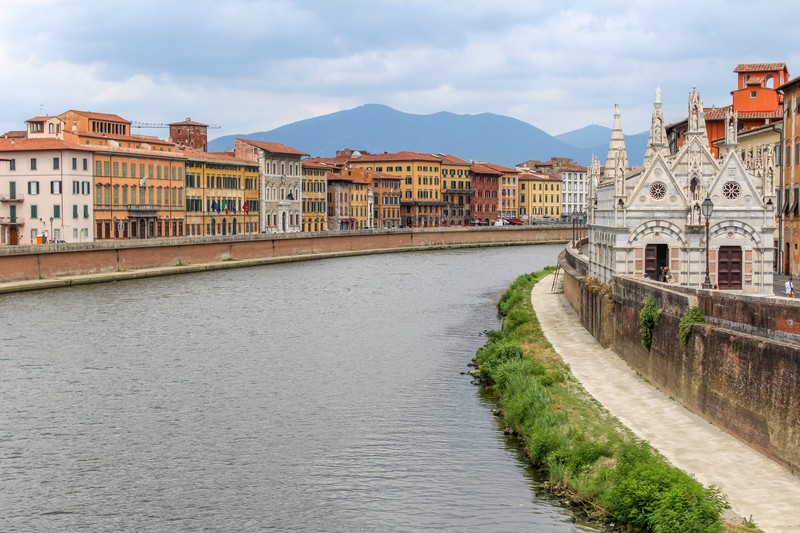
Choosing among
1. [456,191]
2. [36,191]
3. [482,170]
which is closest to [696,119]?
[36,191]

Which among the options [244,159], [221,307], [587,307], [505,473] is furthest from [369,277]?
[505,473]

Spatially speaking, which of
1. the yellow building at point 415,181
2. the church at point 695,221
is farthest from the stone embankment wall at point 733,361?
the yellow building at point 415,181

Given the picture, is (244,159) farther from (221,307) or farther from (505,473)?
(505,473)

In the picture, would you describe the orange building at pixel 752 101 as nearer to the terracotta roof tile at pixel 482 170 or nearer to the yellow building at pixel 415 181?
the yellow building at pixel 415 181

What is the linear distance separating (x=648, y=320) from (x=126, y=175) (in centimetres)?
7989

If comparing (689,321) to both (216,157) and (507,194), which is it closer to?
(216,157)

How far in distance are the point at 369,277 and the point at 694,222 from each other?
151 ft

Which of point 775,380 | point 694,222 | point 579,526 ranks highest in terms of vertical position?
point 694,222

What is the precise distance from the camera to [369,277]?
279ft

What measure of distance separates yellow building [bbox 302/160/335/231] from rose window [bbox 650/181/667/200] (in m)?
104

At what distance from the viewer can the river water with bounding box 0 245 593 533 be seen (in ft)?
75.4

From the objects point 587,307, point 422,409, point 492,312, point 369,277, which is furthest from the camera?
point 369,277

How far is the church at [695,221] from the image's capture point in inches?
1623

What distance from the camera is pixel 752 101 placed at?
7969cm
